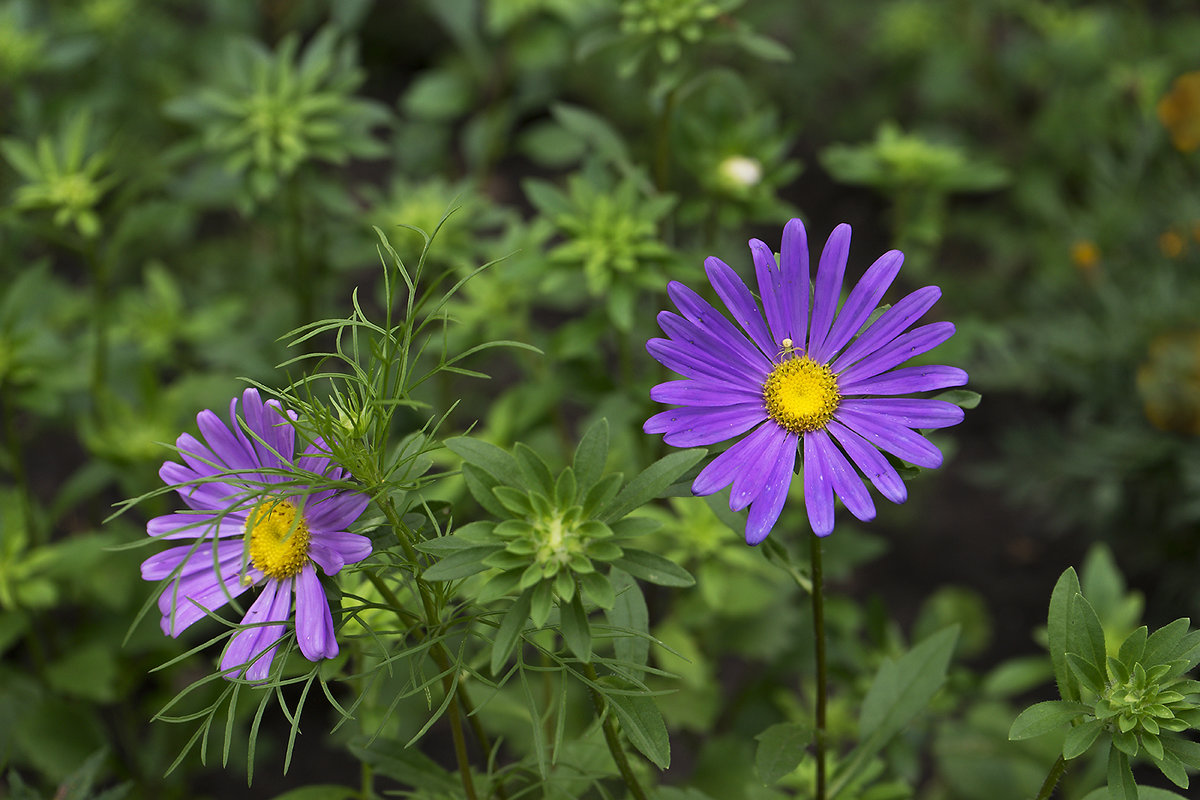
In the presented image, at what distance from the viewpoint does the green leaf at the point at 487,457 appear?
88 cm

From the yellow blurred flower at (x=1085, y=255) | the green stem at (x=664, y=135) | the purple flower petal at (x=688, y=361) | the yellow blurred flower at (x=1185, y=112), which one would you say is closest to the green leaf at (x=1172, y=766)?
the purple flower petal at (x=688, y=361)

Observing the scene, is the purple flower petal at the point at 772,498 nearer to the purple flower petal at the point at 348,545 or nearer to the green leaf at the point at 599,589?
the green leaf at the point at 599,589

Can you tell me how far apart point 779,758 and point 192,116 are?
4.92 ft

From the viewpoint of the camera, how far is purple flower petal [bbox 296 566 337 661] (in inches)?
33.0

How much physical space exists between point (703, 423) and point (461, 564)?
28 cm

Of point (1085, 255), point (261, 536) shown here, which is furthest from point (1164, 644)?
point (1085, 255)

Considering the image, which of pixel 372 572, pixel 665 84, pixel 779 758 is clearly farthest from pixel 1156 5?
pixel 372 572

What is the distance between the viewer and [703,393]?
963 mm

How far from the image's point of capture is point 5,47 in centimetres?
200

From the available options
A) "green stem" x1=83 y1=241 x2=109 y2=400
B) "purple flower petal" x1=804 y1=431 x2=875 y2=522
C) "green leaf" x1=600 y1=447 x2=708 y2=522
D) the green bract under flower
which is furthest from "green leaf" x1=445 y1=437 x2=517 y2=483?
"green stem" x1=83 y1=241 x2=109 y2=400

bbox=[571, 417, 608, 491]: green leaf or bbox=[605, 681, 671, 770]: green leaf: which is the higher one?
bbox=[571, 417, 608, 491]: green leaf

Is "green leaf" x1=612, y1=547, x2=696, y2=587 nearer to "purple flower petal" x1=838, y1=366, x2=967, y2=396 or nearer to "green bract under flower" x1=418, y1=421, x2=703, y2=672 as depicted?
"green bract under flower" x1=418, y1=421, x2=703, y2=672

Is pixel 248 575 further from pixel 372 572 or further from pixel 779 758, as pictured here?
pixel 779 758

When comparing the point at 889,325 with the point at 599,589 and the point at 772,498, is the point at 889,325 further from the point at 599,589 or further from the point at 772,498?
the point at 599,589
